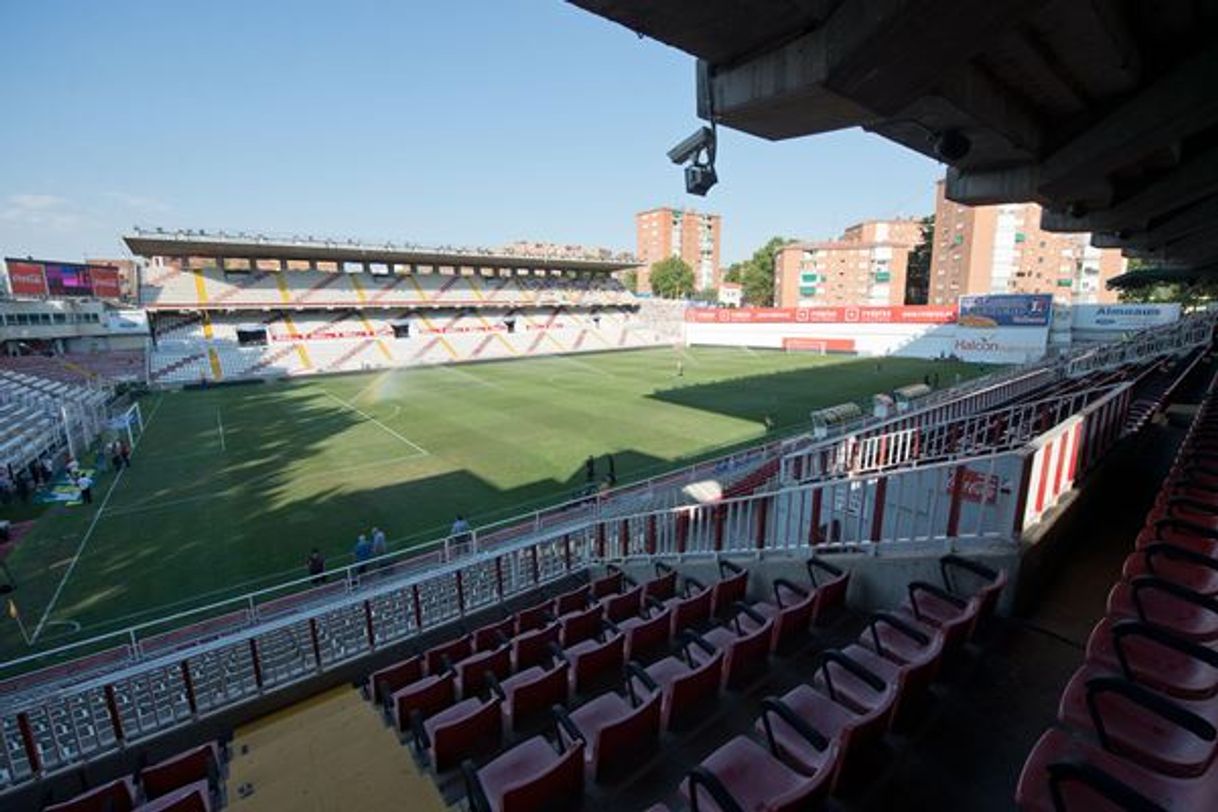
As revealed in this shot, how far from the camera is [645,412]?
25.4 metres

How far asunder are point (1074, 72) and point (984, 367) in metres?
39.2

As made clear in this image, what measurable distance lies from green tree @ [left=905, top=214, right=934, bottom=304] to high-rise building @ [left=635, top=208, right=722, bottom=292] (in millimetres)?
55324

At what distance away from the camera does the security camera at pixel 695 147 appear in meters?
5.48

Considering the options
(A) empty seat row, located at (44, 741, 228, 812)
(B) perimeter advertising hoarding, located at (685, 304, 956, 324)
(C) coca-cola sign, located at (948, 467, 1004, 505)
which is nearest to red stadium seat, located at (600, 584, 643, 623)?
(C) coca-cola sign, located at (948, 467, 1004, 505)

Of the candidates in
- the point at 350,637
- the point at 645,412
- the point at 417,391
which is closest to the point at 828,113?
the point at 350,637

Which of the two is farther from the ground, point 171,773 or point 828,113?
point 828,113

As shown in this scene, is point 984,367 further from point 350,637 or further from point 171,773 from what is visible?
point 171,773

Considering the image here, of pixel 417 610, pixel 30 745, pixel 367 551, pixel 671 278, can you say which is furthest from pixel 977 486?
pixel 671 278

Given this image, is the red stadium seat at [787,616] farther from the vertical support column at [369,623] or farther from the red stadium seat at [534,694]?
the vertical support column at [369,623]

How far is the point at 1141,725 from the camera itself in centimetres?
219

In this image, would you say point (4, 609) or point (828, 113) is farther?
point (4, 609)

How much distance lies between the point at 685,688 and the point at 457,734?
159cm

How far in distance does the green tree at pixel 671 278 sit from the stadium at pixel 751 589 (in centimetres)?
8325

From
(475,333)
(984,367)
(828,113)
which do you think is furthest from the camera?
(475,333)
